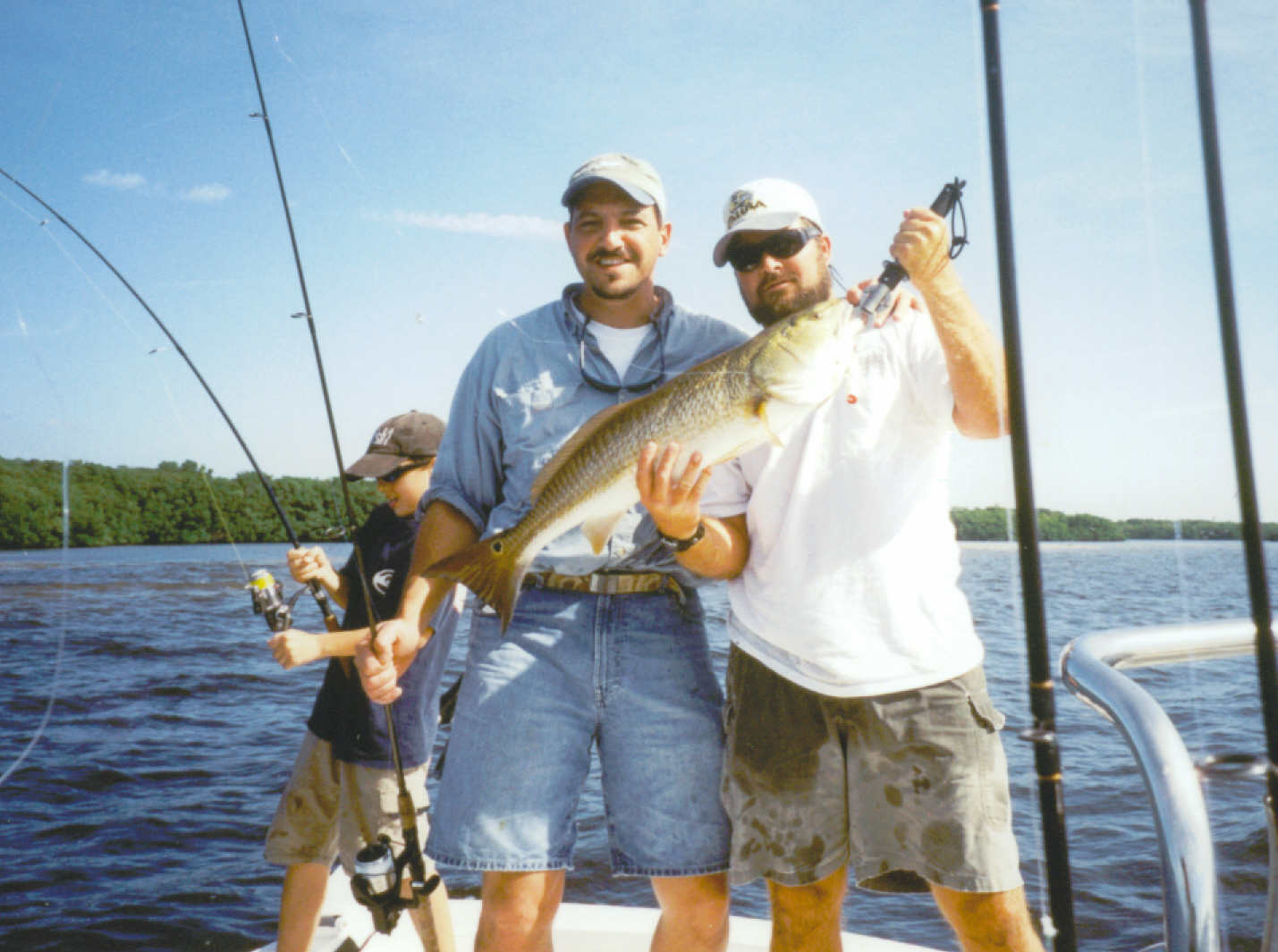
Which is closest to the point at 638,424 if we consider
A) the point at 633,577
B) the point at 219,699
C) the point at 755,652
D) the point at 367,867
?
the point at 633,577

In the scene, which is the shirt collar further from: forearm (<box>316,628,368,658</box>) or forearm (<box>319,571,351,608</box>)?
forearm (<box>319,571,351,608</box>)

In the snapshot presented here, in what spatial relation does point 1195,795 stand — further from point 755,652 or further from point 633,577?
point 633,577

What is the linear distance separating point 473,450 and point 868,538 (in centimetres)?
143

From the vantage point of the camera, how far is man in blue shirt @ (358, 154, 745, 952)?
8.91 ft

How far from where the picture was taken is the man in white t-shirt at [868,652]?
2.41 metres

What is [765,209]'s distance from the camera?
2.87 metres

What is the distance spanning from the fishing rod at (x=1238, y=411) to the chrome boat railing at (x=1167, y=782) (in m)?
0.18

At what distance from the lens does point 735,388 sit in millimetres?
2605

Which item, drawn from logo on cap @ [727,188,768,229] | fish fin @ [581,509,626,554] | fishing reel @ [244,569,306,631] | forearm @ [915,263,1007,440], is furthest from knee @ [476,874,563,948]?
fishing reel @ [244,569,306,631]

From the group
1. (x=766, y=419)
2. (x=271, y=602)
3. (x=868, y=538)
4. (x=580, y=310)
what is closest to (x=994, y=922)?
(x=868, y=538)

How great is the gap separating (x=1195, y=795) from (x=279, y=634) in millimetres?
3643

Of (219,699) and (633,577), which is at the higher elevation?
(633,577)

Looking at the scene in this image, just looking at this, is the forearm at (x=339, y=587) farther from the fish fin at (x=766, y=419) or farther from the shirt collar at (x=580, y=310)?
the fish fin at (x=766, y=419)

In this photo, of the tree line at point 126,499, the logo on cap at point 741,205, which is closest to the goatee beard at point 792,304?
the logo on cap at point 741,205
